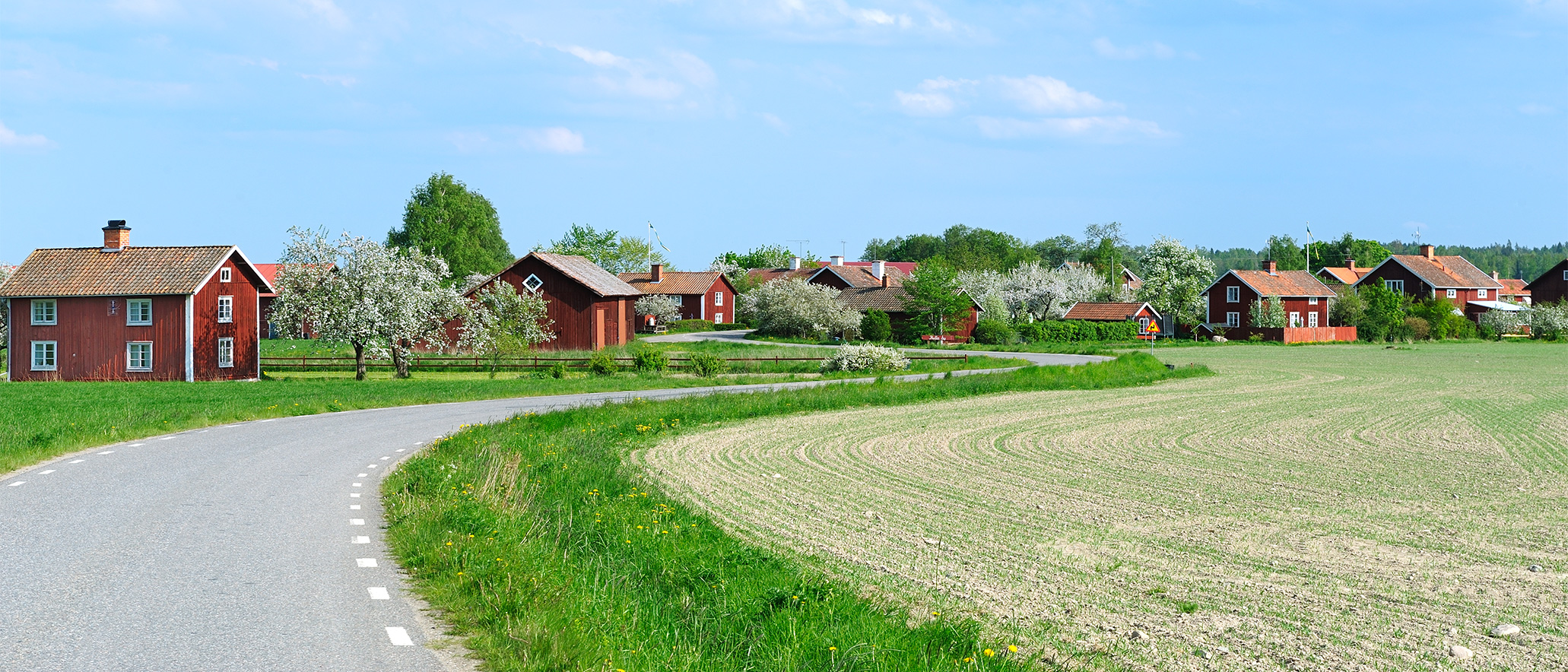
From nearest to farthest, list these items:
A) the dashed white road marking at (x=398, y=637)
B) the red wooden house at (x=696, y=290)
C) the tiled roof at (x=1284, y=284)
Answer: the dashed white road marking at (x=398, y=637), the tiled roof at (x=1284, y=284), the red wooden house at (x=696, y=290)

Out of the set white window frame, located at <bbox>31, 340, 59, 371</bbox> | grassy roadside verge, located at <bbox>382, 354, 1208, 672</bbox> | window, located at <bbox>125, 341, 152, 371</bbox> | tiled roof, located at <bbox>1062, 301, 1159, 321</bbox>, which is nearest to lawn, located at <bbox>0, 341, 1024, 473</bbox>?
window, located at <bbox>125, 341, 152, 371</bbox>

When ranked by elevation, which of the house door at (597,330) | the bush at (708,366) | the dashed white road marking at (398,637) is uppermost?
the house door at (597,330)

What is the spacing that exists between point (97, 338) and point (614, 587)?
151 ft

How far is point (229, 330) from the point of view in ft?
162

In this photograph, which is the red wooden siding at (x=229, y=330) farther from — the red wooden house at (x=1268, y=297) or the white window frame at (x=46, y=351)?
the red wooden house at (x=1268, y=297)

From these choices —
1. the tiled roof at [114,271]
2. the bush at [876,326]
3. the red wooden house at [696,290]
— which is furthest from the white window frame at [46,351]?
the red wooden house at [696,290]

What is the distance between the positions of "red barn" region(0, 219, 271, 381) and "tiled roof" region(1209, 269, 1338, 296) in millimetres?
74244

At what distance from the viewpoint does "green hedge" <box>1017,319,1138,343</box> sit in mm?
85562

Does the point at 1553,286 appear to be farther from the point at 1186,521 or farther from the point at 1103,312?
the point at 1186,521

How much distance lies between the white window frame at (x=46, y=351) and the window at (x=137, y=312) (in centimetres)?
319

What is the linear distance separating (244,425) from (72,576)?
54.5ft

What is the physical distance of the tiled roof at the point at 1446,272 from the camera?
10919cm

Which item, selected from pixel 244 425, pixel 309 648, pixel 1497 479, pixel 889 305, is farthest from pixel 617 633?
pixel 889 305

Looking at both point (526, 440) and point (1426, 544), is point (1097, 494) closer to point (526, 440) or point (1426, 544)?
point (1426, 544)
